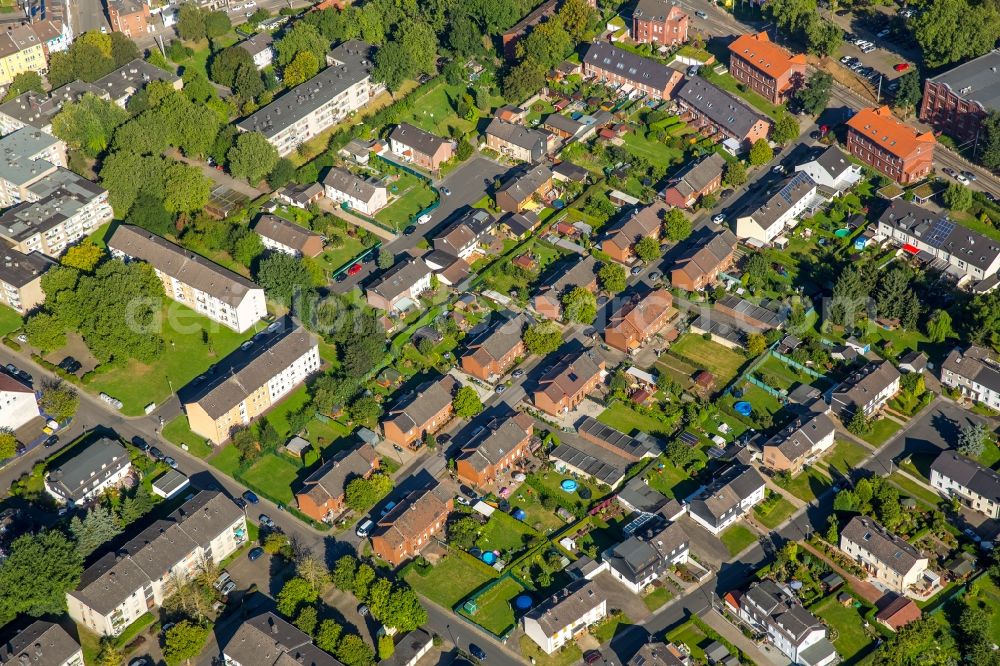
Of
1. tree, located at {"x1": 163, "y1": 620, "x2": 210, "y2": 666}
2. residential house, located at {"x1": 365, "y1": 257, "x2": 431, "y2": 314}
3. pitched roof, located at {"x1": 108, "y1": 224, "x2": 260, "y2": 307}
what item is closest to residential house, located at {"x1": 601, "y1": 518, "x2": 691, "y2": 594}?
tree, located at {"x1": 163, "y1": 620, "x2": 210, "y2": 666}

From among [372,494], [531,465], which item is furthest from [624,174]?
[372,494]

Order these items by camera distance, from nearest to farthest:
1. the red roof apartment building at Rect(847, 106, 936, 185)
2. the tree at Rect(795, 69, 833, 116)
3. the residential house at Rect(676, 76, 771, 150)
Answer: the red roof apartment building at Rect(847, 106, 936, 185) → the residential house at Rect(676, 76, 771, 150) → the tree at Rect(795, 69, 833, 116)

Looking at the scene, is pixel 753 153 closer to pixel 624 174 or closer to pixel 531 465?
pixel 624 174

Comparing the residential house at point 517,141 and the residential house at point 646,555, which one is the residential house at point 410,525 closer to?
the residential house at point 646,555

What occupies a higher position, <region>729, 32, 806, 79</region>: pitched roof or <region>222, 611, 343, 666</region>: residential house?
<region>729, 32, 806, 79</region>: pitched roof

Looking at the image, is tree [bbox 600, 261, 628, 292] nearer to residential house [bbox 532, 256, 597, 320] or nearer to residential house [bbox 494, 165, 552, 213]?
residential house [bbox 532, 256, 597, 320]

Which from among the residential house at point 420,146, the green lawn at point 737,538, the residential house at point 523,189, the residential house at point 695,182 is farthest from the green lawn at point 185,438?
the residential house at point 695,182

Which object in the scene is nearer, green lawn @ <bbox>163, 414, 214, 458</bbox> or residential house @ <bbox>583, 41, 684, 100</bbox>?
green lawn @ <bbox>163, 414, 214, 458</bbox>
